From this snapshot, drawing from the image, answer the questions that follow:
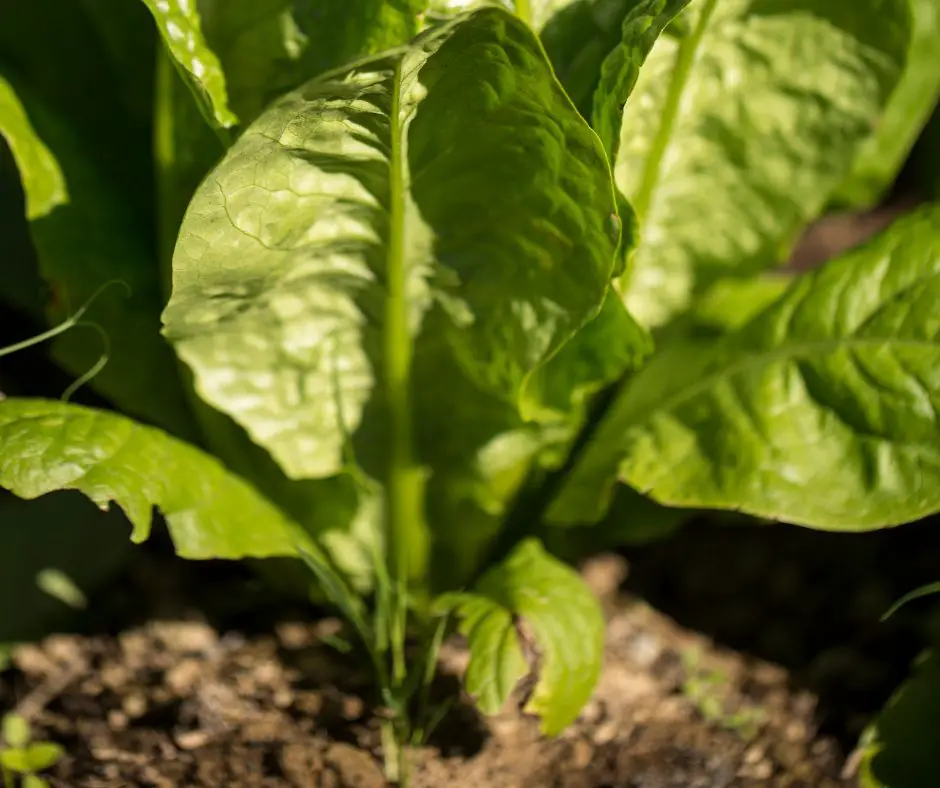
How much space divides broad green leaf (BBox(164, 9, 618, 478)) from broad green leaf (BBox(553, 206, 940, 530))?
222mm

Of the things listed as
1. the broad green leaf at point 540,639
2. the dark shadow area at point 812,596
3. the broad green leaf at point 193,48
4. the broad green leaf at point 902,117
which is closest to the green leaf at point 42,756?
the broad green leaf at point 540,639

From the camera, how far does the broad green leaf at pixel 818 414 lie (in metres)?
1.26

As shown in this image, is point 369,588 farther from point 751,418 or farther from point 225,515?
point 751,418

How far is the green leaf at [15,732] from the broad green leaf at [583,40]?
1.03m

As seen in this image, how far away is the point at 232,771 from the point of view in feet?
4.20

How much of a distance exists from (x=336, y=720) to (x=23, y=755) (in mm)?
376

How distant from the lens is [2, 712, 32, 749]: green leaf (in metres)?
1.35

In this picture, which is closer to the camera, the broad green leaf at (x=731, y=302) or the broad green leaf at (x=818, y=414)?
the broad green leaf at (x=818, y=414)

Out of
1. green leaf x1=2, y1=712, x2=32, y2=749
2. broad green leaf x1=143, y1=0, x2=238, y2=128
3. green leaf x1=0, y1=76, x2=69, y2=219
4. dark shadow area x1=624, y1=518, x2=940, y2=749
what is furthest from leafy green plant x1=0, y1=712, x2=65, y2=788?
dark shadow area x1=624, y1=518, x2=940, y2=749

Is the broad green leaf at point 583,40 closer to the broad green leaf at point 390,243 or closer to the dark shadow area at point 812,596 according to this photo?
the broad green leaf at point 390,243

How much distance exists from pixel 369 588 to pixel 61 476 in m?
0.55

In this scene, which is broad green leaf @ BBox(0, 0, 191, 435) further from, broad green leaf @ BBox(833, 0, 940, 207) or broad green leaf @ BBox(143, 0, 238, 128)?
broad green leaf @ BBox(833, 0, 940, 207)

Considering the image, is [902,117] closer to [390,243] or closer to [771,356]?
[771,356]

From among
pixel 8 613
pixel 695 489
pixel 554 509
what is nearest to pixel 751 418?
pixel 695 489
